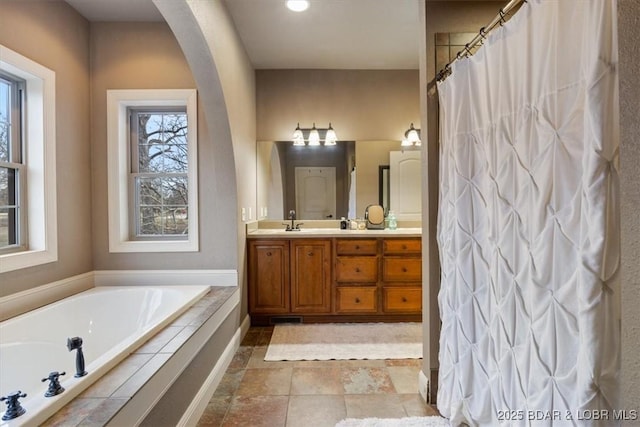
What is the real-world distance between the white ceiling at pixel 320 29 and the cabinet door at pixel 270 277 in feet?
6.30

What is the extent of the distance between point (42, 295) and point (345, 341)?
2.28 metres

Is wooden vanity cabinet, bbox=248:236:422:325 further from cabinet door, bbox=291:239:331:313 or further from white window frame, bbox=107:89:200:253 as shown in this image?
white window frame, bbox=107:89:200:253

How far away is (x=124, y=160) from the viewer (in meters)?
2.84

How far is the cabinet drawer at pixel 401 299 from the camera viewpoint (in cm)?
328

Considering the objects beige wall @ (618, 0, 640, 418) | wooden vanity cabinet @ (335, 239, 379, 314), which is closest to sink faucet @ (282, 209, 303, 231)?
wooden vanity cabinet @ (335, 239, 379, 314)

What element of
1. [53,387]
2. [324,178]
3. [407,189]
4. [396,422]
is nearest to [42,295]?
[53,387]

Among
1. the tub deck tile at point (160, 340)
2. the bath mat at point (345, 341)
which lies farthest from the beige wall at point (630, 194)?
the bath mat at point (345, 341)

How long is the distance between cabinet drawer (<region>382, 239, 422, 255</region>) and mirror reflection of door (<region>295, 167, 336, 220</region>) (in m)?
0.84

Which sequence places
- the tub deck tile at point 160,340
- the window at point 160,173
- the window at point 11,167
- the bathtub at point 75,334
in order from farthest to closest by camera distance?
1. the window at point 160,173
2. the window at point 11,167
3. the tub deck tile at point 160,340
4. the bathtub at point 75,334

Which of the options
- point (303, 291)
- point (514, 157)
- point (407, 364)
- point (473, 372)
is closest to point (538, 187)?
point (514, 157)

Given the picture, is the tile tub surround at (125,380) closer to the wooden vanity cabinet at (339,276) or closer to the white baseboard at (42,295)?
the white baseboard at (42,295)

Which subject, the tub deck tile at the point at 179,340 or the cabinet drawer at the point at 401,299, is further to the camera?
the cabinet drawer at the point at 401,299

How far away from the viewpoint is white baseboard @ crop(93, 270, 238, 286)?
2.76 metres

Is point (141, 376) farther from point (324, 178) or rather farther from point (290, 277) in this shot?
point (324, 178)
